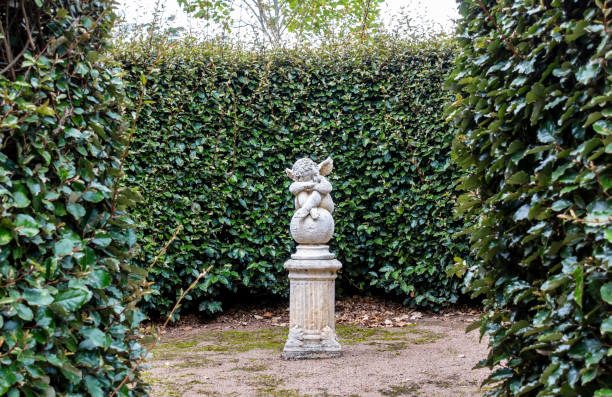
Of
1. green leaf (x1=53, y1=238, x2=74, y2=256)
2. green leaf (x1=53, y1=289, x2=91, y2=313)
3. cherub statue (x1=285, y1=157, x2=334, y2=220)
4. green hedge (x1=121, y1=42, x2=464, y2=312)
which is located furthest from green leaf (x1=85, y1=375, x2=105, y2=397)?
green hedge (x1=121, y1=42, x2=464, y2=312)

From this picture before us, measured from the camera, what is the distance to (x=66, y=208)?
206cm

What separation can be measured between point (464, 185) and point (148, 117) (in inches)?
198

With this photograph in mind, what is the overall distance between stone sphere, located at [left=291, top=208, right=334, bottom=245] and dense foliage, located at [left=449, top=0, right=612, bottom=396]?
9.16 feet

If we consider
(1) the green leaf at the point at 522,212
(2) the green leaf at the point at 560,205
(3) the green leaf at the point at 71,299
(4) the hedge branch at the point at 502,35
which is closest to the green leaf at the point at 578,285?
(2) the green leaf at the point at 560,205

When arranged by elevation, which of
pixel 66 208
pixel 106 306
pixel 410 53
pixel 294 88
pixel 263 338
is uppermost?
pixel 410 53

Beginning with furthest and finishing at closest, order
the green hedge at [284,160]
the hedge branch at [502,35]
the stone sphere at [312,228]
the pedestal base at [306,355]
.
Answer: the green hedge at [284,160] → the stone sphere at [312,228] → the pedestal base at [306,355] → the hedge branch at [502,35]

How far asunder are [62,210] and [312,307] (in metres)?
3.83

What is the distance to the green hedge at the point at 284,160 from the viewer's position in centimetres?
698

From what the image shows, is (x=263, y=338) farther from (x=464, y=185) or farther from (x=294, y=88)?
(x=464, y=185)

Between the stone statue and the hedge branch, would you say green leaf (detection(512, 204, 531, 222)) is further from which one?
the stone statue

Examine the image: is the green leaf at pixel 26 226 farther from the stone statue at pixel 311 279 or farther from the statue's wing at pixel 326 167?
the statue's wing at pixel 326 167

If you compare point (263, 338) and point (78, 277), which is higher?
point (78, 277)

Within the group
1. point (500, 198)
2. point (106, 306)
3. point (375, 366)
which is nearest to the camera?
point (106, 306)

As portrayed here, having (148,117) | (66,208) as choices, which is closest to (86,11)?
(66,208)
